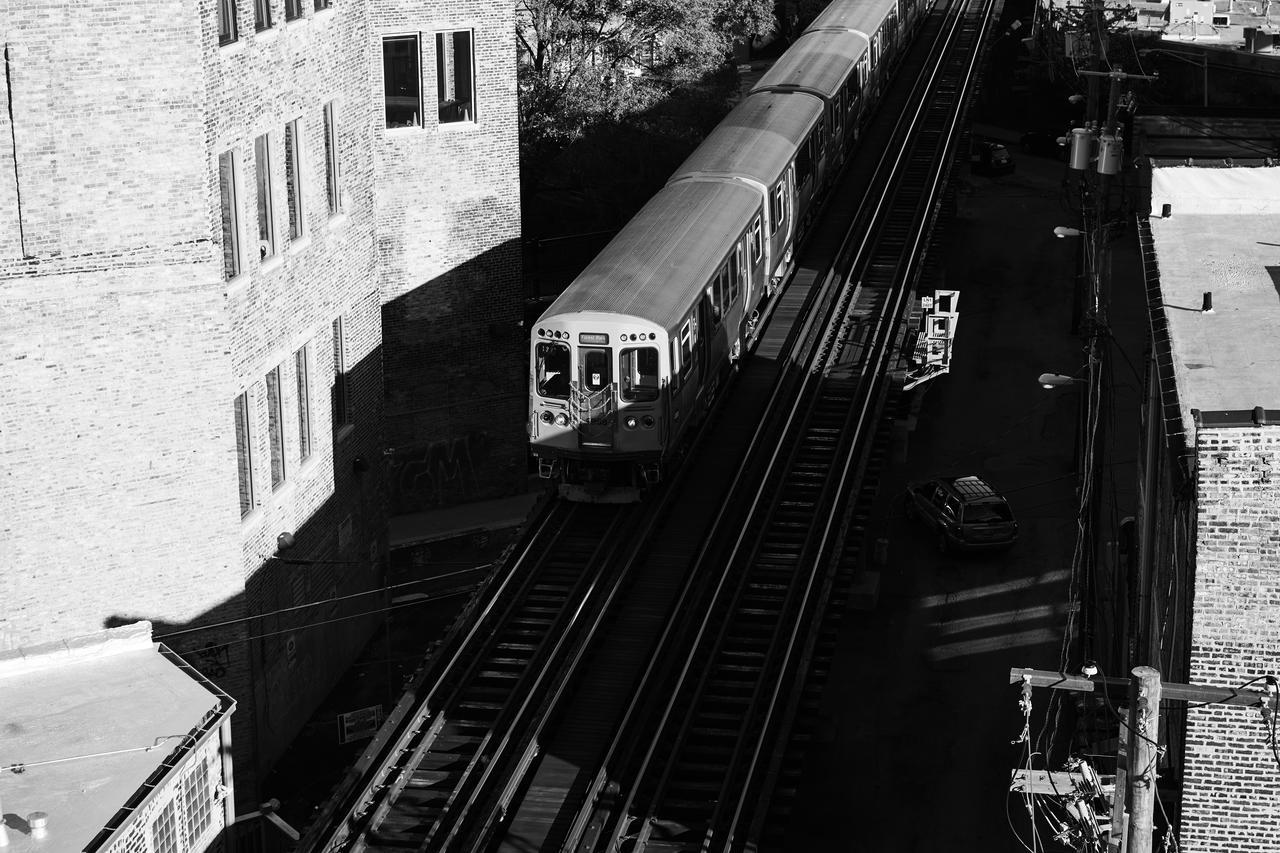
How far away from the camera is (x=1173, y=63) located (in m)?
60.7

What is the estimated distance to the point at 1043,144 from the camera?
68.4 m

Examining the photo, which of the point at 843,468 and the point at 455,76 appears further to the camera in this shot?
the point at 455,76

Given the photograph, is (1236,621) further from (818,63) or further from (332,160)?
(818,63)

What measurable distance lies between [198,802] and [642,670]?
6.41 metres

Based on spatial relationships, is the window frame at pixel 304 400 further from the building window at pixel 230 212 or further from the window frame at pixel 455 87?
the window frame at pixel 455 87

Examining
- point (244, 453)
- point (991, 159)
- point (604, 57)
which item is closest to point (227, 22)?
point (244, 453)

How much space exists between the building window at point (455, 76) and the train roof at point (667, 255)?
4.63m

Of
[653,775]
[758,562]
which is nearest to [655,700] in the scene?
[653,775]

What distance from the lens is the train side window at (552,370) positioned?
28.9 metres

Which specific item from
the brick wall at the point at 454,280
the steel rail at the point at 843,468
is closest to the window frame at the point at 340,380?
the brick wall at the point at 454,280

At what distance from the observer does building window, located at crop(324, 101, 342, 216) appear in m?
30.3

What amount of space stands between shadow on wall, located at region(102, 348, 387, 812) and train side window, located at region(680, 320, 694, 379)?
225 inches

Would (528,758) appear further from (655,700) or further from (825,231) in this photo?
(825,231)

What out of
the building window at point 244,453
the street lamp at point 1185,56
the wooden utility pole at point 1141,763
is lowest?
the building window at point 244,453
